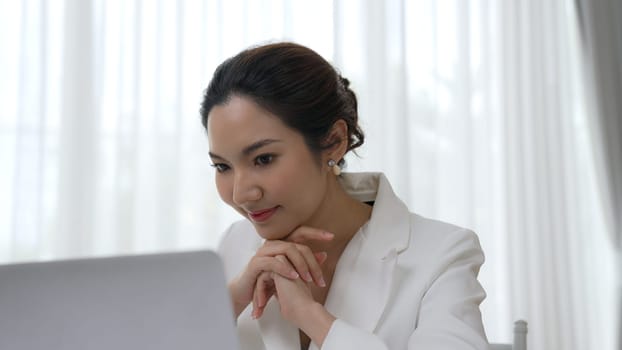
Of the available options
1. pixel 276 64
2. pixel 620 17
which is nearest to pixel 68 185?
pixel 276 64

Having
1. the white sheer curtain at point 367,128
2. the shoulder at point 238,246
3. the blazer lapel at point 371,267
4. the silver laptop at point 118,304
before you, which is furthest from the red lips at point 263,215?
the white sheer curtain at point 367,128

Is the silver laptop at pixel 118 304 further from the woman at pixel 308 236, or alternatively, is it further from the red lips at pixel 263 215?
the red lips at pixel 263 215

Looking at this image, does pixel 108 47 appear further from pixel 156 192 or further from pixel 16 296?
pixel 16 296

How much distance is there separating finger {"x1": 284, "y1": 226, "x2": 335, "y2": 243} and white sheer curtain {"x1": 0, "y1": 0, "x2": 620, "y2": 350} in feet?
5.25

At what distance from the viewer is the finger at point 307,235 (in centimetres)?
152

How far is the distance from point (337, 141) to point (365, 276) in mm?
289

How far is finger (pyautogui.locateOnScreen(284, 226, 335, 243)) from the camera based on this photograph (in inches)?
59.8

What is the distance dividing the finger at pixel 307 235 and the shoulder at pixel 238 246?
269mm

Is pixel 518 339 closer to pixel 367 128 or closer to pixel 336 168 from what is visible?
pixel 336 168


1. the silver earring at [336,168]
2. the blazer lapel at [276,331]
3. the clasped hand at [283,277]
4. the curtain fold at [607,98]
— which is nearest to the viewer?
the clasped hand at [283,277]

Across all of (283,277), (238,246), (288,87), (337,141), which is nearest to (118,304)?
(283,277)

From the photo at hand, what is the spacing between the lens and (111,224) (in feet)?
10.0

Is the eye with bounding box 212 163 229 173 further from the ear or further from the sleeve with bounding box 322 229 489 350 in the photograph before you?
the sleeve with bounding box 322 229 489 350

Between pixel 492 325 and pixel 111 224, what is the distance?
165 cm
